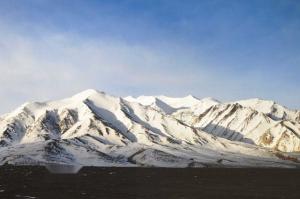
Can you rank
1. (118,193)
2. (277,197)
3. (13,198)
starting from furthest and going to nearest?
(118,193), (277,197), (13,198)

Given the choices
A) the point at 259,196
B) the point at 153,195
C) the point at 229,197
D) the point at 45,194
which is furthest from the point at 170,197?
the point at 45,194

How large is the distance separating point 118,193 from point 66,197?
534 inches

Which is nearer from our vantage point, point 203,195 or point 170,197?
point 170,197

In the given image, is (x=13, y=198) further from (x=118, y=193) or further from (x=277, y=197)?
(x=277, y=197)

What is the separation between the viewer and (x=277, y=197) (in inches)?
3907

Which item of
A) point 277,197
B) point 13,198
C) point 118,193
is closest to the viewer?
point 13,198

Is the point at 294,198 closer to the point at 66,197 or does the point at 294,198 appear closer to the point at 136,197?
the point at 136,197

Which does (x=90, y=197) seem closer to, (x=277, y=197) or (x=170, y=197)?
(x=170, y=197)

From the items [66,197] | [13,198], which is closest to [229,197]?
[66,197]

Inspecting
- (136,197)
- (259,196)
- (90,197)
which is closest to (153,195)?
(136,197)

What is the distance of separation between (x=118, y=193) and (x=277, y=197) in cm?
3205

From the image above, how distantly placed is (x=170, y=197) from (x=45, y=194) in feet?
84.2

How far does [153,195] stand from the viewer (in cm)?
10081

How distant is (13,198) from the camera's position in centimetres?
9288
